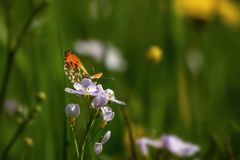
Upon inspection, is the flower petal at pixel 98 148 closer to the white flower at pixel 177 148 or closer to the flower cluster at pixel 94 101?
the flower cluster at pixel 94 101

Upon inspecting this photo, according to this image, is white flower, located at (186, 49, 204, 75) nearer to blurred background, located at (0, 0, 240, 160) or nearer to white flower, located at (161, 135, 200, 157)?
blurred background, located at (0, 0, 240, 160)

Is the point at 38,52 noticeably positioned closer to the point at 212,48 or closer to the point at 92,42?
the point at 92,42

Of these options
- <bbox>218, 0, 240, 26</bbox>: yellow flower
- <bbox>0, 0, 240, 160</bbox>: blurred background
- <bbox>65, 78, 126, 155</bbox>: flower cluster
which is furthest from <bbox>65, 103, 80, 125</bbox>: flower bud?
<bbox>218, 0, 240, 26</bbox>: yellow flower

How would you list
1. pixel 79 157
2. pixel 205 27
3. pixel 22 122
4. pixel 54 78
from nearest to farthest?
1. pixel 79 157
2. pixel 22 122
3. pixel 54 78
4. pixel 205 27

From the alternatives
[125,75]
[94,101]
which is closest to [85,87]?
[94,101]

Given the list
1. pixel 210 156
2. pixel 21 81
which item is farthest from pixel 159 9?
pixel 210 156

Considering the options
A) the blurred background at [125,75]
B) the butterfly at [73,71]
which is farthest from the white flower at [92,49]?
the butterfly at [73,71]

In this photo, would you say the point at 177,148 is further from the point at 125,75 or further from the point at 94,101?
the point at 125,75

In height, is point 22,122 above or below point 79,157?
below
